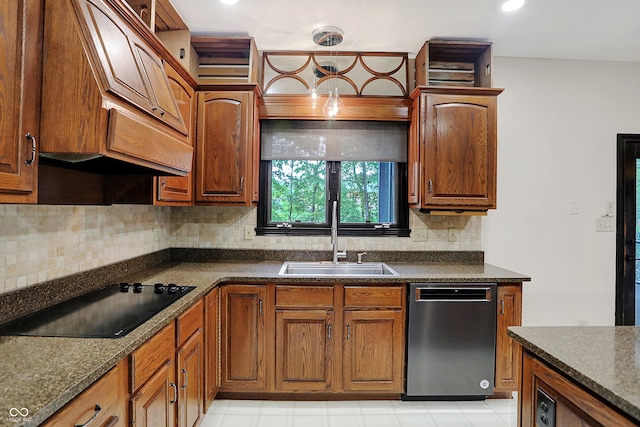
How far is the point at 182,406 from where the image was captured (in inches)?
66.4

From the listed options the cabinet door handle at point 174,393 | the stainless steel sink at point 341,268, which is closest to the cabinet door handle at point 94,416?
the cabinet door handle at point 174,393

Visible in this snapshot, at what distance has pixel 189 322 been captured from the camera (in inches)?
69.1

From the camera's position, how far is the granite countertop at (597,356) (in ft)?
2.79

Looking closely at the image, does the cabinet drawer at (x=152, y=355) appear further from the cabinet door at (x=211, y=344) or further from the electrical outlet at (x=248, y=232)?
the electrical outlet at (x=248, y=232)

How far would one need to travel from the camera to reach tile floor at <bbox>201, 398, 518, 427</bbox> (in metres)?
2.18

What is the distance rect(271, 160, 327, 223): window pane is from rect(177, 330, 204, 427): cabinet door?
1.31 meters

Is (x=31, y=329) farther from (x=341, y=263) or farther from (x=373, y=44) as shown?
(x=373, y=44)

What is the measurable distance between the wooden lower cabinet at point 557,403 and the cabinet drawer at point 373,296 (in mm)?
1103

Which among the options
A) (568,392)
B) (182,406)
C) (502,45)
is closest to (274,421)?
(182,406)

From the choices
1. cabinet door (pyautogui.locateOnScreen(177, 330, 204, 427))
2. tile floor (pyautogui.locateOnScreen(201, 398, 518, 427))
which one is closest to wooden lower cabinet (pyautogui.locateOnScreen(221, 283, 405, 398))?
tile floor (pyautogui.locateOnScreen(201, 398, 518, 427))

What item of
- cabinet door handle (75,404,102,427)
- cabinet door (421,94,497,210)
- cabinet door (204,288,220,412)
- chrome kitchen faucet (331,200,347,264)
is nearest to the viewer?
cabinet door handle (75,404,102,427)

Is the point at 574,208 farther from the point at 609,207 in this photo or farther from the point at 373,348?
the point at 373,348

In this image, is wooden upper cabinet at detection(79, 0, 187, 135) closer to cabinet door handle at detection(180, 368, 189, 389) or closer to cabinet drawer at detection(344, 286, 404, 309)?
cabinet door handle at detection(180, 368, 189, 389)

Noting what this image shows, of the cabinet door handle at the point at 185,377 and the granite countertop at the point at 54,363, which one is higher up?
the granite countertop at the point at 54,363
